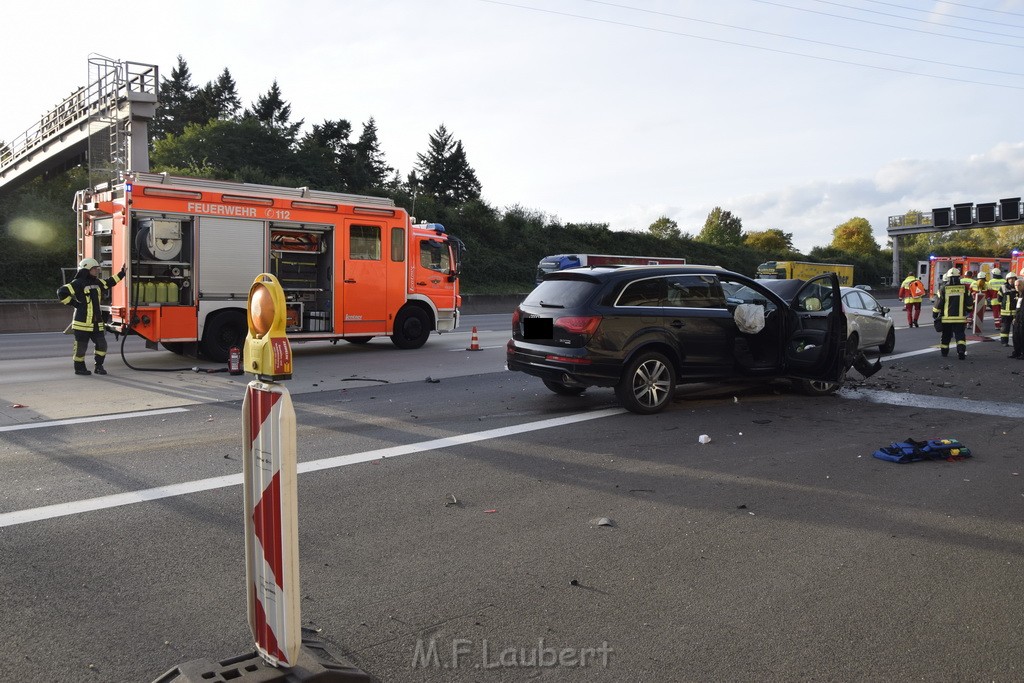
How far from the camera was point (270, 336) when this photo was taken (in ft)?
8.98

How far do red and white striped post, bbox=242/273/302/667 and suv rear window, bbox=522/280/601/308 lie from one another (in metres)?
6.18

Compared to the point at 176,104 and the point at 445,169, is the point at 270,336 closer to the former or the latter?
the point at 445,169

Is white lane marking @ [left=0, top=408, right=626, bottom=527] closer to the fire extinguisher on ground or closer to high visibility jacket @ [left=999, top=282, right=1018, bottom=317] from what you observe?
the fire extinguisher on ground

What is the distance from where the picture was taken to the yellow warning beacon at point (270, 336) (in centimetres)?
273

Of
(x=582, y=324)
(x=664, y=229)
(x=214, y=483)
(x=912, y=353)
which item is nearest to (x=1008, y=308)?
(x=912, y=353)

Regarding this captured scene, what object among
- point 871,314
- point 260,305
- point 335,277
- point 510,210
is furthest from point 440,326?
point 510,210

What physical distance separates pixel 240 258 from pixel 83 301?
264cm

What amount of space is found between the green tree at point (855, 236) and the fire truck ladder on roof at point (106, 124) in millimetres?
90593

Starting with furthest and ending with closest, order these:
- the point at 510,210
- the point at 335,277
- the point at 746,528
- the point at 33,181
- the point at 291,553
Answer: the point at 510,210 → the point at 33,181 → the point at 335,277 → the point at 746,528 → the point at 291,553

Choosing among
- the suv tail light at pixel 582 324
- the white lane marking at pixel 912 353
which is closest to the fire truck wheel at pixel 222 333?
the suv tail light at pixel 582 324

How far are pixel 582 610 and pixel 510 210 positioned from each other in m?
45.3

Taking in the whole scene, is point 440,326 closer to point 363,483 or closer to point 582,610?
point 363,483

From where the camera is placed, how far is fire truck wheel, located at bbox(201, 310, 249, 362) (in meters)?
13.3

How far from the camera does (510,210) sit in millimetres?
48125
